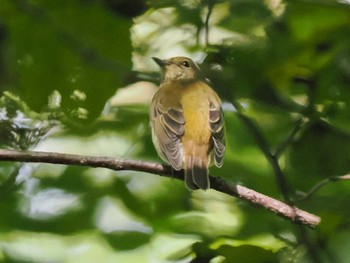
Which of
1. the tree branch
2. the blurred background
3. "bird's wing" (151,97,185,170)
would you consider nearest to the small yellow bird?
"bird's wing" (151,97,185,170)

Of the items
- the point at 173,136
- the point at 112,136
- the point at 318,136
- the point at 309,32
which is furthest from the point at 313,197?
the point at 173,136

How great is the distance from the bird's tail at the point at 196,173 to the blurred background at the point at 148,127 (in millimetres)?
136

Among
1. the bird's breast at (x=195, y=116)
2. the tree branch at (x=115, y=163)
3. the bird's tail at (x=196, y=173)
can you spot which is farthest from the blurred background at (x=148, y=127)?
the bird's breast at (x=195, y=116)

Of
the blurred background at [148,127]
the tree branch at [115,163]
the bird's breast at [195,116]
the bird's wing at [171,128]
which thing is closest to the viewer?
the blurred background at [148,127]

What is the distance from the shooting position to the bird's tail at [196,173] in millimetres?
1882

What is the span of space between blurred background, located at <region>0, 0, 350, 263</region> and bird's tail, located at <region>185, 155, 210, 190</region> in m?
0.14

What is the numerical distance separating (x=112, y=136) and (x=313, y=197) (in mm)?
610

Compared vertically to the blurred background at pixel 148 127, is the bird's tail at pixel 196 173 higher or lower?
lower

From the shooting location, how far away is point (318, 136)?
4.00ft

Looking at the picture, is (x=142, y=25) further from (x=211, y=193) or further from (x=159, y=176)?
(x=211, y=193)

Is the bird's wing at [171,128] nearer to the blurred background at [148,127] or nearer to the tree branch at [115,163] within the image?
the tree branch at [115,163]

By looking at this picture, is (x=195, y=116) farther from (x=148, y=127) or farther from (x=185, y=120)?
(x=148, y=127)

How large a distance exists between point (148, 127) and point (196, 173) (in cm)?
47

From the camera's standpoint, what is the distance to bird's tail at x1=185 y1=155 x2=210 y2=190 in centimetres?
188
